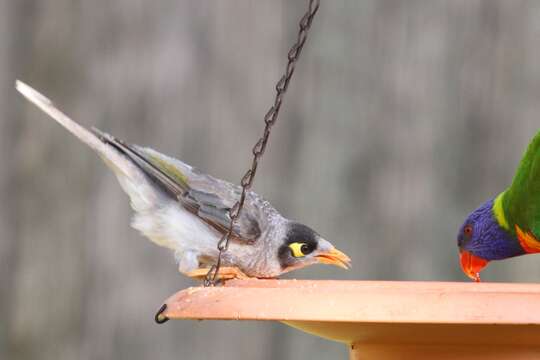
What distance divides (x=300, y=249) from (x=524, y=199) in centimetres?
96

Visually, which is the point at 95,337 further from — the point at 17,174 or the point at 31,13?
the point at 31,13

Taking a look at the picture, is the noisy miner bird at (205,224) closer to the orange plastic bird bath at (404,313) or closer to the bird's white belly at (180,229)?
the bird's white belly at (180,229)

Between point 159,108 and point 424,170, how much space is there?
1052 millimetres

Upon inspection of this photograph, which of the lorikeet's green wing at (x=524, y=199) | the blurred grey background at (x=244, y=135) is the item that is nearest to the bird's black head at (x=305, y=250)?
the blurred grey background at (x=244, y=135)

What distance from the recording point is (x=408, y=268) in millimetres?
3529

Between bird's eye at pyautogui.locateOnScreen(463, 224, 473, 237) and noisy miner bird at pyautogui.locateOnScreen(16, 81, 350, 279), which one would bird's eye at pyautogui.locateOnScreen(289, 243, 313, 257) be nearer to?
noisy miner bird at pyautogui.locateOnScreen(16, 81, 350, 279)

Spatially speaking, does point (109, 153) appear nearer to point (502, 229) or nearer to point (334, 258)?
point (334, 258)

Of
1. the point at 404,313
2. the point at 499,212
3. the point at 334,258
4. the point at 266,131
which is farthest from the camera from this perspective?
the point at 499,212

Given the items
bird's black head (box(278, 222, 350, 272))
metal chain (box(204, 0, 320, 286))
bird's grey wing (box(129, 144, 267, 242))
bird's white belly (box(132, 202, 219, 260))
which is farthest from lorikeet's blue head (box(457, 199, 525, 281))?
metal chain (box(204, 0, 320, 286))

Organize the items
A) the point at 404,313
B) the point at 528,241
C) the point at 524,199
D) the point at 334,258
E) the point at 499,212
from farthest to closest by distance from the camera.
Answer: the point at 499,212
the point at 528,241
the point at 524,199
the point at 334,258
the point at 404,313

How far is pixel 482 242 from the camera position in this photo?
346 cm

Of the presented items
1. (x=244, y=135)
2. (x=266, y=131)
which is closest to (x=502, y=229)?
(x=244, y=135)

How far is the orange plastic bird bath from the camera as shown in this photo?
1.51 meters

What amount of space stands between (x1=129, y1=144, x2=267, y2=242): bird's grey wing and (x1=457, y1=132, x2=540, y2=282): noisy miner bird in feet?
3.30
